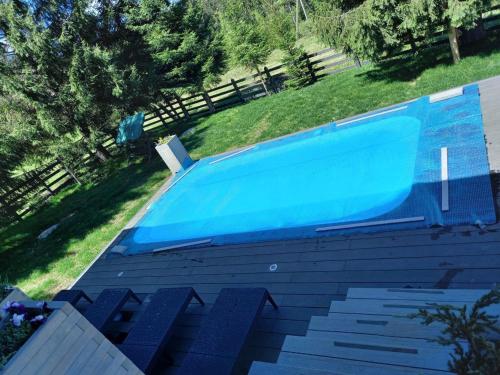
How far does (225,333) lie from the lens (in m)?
4.80

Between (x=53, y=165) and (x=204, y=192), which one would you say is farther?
(x=53, y=165)

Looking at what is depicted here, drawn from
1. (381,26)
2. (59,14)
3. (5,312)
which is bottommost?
(381,26)

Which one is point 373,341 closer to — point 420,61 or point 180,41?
point 420,61

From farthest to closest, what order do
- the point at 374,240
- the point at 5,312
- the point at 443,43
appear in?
the point at 443,43
the point at 374,240
the point at 5,312

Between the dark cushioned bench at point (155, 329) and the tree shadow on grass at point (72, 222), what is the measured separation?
200 inches

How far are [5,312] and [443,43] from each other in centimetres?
1522

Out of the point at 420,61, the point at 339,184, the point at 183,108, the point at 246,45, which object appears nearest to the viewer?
the point at 339,184

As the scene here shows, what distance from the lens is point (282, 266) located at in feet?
21.1

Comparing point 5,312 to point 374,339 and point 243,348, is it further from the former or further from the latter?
point 374,339

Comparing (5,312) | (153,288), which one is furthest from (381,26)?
(5,312)

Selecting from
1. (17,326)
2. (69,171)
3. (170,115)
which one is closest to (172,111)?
(170,115)

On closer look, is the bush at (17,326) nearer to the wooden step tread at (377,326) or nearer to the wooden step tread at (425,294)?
the wooden step tread at (377,326)

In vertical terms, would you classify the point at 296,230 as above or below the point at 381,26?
below

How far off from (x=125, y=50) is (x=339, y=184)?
13447 mm
